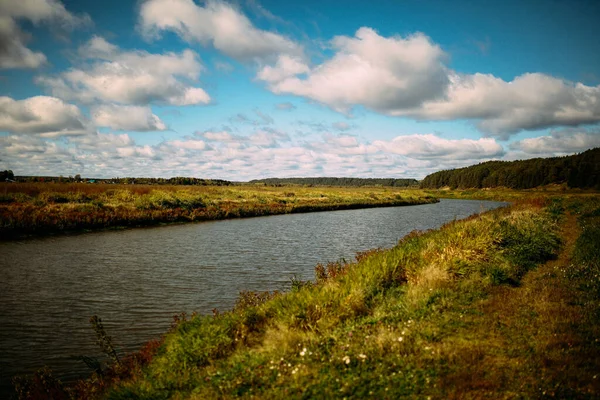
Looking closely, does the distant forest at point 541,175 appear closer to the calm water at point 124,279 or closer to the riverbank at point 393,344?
the calm water at point 124,279

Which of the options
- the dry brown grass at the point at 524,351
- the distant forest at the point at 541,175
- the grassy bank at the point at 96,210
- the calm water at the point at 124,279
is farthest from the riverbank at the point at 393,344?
the distant forest at the point at 541,175

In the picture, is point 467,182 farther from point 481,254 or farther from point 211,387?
point 211,387

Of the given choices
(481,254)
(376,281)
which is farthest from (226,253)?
(481,254)

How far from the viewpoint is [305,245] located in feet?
73.9

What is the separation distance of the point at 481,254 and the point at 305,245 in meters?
12.2

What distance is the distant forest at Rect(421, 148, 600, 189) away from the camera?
96519 mm

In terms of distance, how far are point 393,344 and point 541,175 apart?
142 metres

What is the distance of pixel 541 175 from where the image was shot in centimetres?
11738

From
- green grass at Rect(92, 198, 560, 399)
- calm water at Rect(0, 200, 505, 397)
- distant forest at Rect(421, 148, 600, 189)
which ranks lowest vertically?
calm water at Rect(0, 200, 505, 397)

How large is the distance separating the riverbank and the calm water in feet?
8.22

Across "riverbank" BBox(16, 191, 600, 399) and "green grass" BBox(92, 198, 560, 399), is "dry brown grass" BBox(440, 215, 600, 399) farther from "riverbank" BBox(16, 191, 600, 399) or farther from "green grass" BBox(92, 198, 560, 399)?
"green grass" BBox(92, 198, 560, 399)

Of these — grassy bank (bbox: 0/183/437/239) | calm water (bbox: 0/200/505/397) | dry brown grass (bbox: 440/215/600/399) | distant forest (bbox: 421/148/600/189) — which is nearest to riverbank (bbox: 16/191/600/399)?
dry brown grass (bbox: 440/215/600/399)

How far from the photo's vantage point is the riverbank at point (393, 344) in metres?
5.01

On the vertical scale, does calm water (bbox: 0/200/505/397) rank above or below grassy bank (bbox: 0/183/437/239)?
below
